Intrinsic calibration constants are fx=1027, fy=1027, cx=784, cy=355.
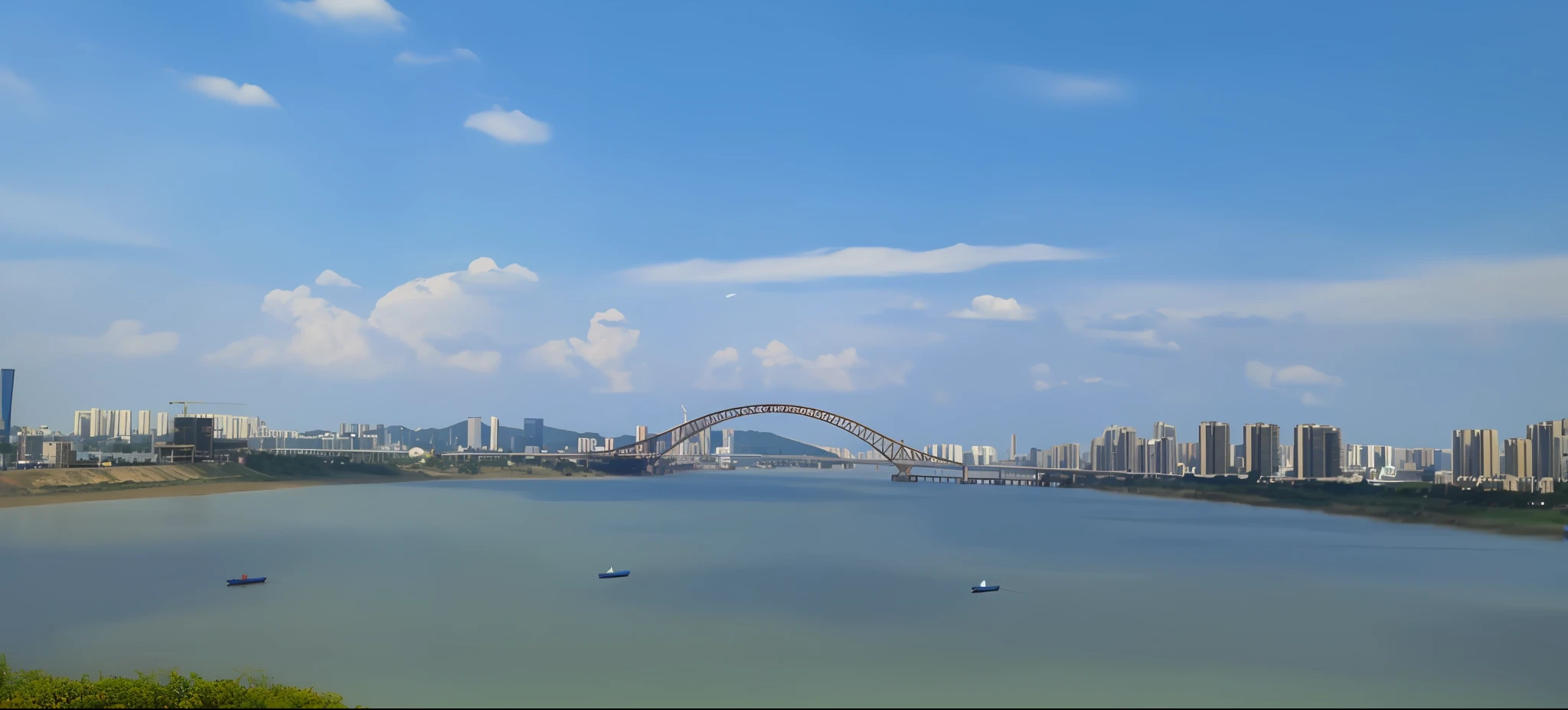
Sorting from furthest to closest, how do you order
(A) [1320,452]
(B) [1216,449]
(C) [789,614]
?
Answer: (B) [1216,449] < (A) [1320,452] < (C) [789,614]

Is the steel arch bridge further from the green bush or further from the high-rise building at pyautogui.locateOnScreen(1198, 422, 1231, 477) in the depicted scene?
the green bush

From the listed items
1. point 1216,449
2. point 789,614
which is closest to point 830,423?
point 1216,449

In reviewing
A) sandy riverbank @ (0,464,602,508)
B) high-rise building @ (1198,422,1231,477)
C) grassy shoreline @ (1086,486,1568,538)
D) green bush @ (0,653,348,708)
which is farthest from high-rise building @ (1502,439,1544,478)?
sandy riverbank @ (0,464,602,508)

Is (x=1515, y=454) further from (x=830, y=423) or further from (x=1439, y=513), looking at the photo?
(x=830, y=423)

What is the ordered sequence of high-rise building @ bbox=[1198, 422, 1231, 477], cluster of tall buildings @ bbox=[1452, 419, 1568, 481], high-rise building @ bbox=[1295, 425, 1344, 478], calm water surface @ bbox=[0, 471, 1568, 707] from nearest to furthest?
calm water surface @ bbox=[0, 471, 1568, 707]
cluster of tall buildings @ bbox=[1452, 419, 1568, 481]
high-rise building @ bbox=[1295, 425, 1344, 478]
high-rise building @ bbox=[1198, 422, 1231, 477]

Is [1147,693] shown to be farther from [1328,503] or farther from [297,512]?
[1328,503]

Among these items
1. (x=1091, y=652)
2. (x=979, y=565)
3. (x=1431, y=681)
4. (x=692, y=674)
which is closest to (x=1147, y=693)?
(x=1091, y=652)
